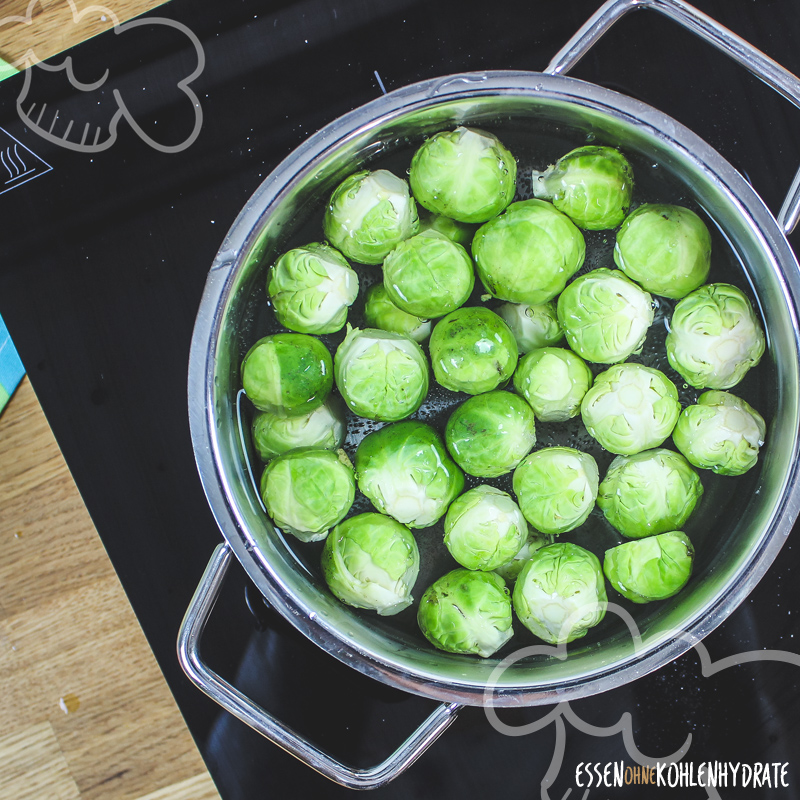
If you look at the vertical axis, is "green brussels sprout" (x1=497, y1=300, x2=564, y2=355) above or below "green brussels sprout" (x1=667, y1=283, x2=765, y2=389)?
below

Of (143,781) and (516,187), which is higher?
(516,187)

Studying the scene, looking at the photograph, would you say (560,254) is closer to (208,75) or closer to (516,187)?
(516,187)

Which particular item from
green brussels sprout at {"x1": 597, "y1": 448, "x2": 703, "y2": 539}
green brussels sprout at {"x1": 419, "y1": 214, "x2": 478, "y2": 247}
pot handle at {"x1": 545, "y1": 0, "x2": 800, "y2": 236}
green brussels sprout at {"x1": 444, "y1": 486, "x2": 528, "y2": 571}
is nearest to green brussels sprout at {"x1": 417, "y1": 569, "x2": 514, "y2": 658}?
green brussels sprout at {"x1": 444, "y1": 486, "x2": 528, "y2": 571}

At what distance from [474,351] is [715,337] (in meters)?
0.42

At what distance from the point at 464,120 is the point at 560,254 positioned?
31 centimetres

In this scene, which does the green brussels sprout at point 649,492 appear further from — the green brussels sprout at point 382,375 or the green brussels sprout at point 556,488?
the green brussels sprout at point 382,375

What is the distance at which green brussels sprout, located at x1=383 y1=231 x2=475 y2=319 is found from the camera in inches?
46.9

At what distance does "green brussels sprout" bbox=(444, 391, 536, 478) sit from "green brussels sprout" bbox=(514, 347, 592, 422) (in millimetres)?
30

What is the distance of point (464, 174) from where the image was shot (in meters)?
1.18

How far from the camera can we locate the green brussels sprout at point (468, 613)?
1.21 metres

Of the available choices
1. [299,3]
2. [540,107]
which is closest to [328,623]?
[540,107]

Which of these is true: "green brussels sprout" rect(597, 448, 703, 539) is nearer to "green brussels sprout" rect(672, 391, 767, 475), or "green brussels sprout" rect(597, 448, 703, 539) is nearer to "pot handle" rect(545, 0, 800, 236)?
"green brussels sprout" rect(672, 391, 767, 475)

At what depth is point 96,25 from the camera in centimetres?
132

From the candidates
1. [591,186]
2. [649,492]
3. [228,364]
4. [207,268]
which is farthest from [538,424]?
[207,268]
